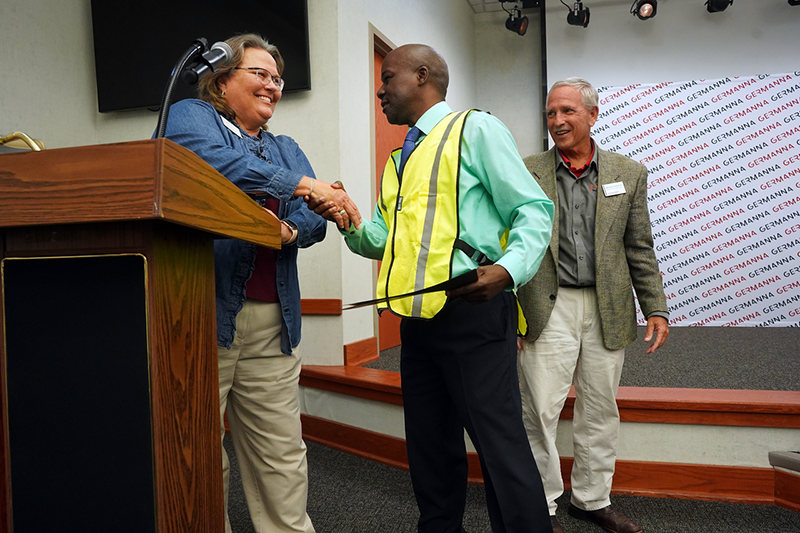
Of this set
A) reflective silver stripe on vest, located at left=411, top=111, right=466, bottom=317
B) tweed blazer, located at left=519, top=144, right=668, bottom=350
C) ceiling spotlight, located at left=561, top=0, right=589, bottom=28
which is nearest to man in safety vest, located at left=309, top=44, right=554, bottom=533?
reflective silver stripe on vest, located at left=411, top=111, right=466, bottom=317

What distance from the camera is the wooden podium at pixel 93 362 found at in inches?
31.5

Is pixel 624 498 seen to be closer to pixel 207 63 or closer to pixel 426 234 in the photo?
pixel 426 234

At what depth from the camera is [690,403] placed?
210cm

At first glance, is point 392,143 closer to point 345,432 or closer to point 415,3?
point 415,3

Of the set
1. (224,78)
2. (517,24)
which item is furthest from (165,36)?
(517,24)

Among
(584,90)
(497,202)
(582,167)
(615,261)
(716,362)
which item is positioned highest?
(584,90)

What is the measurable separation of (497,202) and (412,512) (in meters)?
1.27

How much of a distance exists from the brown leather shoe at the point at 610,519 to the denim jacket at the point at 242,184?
3.88 feet

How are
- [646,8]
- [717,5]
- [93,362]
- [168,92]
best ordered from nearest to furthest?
[93,362] < [168,92] < [717,5] < [646,8]

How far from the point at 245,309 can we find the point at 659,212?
489 cm

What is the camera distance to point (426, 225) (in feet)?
4.17

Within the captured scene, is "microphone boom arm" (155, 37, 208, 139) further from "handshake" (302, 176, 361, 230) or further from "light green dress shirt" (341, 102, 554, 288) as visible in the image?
"light green dress shirt" (341, 102, 554, 288)

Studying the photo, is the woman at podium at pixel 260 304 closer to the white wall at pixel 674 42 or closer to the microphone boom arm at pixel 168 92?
the microphone boom arm at pixel 168 92

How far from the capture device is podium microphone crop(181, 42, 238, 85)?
3.81ft
